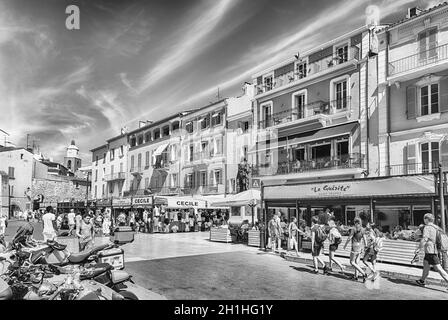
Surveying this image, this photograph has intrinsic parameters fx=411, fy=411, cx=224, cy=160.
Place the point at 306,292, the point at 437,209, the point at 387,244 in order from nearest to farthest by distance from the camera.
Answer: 1. the point at 306,292
2. the point at 437,209
3. the point at 387,244

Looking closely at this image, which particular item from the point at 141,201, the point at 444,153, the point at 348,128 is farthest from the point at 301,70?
the point at 141,201

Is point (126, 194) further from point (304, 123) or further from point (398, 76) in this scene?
point (398, 76)

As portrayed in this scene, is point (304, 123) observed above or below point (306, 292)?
A: above

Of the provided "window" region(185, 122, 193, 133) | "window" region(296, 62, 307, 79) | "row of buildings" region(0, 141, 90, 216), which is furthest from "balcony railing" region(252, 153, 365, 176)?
"row of buildings" region(0, 141, 90, 216)

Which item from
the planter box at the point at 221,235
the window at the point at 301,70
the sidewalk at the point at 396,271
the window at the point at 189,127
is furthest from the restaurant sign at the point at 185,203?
the window at the point at 189,127

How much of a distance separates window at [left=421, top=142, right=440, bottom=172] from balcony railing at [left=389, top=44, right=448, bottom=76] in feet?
13.5

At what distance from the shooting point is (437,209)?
13.9m

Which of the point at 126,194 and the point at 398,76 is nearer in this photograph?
the point at 398,76

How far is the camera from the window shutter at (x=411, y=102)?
21.8 meters

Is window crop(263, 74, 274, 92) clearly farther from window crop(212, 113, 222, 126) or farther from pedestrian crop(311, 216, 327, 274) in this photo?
pedestrian crop(311, 216, 327, 274)

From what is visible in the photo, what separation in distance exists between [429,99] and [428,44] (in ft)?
9.29

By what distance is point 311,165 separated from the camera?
2691 cm
